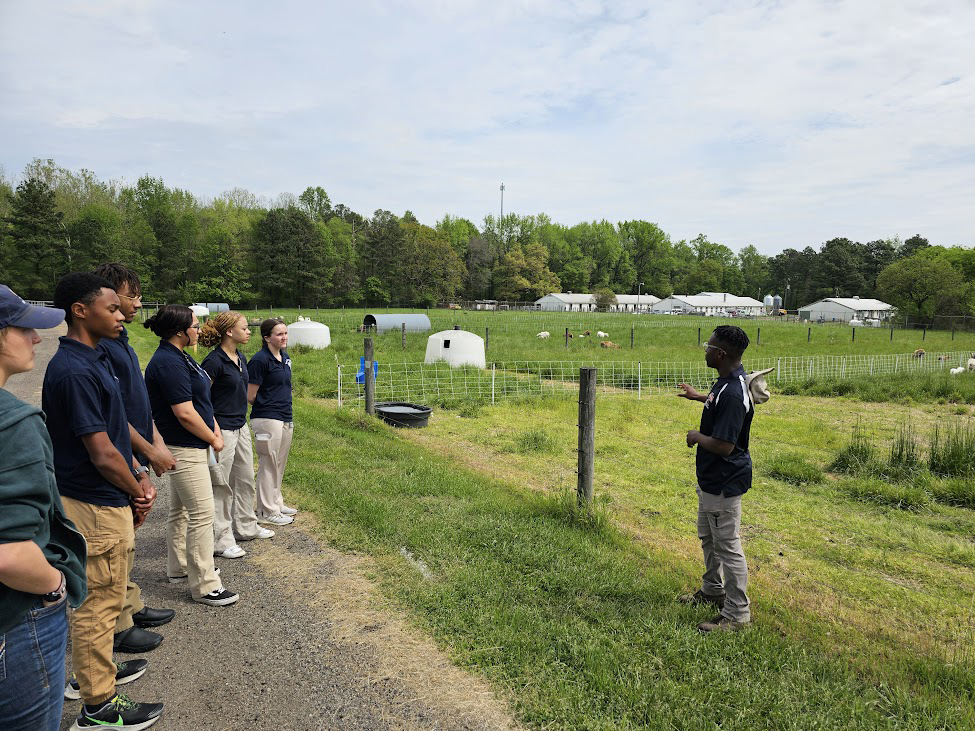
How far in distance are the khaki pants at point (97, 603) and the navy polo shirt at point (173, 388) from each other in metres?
1.09

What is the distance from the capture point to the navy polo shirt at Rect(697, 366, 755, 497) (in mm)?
3631

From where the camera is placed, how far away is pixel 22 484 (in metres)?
1.63

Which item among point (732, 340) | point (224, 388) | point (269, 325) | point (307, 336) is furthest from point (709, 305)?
point (224, 388)

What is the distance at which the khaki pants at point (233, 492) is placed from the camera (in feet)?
15.4

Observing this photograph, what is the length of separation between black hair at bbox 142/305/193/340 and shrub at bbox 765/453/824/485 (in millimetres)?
7262

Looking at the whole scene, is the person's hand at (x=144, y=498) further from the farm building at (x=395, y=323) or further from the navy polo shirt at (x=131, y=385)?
the farm building at (x=395, y=323)

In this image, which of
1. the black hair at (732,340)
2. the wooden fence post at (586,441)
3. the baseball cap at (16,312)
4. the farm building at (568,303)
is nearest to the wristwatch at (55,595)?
the baseball cap at (16,312)

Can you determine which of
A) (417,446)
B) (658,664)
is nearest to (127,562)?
(658,664)

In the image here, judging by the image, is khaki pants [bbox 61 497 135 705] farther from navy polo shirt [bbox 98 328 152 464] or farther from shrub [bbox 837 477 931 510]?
shrub [bbox 837 477 931 510]

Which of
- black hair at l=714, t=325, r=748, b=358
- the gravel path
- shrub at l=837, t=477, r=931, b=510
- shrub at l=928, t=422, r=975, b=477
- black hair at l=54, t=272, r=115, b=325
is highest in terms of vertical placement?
black hair at l=54, t=272, r=115, b=325

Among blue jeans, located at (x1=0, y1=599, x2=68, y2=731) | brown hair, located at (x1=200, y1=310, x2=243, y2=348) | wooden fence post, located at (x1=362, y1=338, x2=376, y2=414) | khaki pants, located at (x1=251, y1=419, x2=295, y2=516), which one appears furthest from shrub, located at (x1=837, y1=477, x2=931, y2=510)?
blue jeans, located at (x1=0, y1=599, x2=68, y2=731)

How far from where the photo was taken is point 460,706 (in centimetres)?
295

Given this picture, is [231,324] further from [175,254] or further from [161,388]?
[175,254]

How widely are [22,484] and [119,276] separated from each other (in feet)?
7.32
